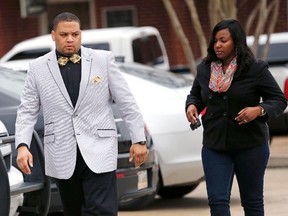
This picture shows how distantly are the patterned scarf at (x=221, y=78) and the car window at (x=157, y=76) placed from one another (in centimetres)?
356

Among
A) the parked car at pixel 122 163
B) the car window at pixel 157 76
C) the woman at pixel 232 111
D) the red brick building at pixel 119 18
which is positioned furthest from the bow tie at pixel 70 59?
the red brick building at pixel 119 18

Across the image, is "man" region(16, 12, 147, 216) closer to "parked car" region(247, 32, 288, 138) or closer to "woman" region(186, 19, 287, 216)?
"woman" region(186, 19, 287, 216)

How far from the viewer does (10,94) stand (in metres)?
7.96

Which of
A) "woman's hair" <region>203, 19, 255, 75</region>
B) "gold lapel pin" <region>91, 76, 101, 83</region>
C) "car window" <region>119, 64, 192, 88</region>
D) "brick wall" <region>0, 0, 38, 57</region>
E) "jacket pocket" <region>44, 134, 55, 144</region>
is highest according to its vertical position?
"woman's hair" <region>203, 19, 255, 75</region>

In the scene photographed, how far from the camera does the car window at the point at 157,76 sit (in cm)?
1020

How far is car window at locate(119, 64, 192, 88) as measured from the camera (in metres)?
10.2

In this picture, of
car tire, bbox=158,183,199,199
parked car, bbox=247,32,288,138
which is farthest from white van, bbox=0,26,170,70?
car tire, bbox=158,183,199,199

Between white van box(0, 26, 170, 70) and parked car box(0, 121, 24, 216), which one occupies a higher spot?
parked car box(0, 121, 24, 216)

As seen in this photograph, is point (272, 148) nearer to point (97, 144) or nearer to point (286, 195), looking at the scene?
point (286, 195)

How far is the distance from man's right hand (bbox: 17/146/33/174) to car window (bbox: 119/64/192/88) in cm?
415

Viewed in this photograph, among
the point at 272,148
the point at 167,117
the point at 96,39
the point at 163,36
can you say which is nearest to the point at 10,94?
the point at 167,117

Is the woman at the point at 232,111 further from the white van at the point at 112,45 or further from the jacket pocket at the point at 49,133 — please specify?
the white van at the point at 112,45

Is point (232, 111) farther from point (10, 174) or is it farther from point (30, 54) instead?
point (30, 54)

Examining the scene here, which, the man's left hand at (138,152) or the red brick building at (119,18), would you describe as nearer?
the man's left hand at (138,152)
